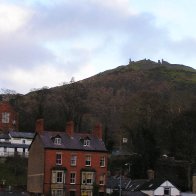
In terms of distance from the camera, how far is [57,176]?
259 ft

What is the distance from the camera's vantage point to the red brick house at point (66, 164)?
78.8m

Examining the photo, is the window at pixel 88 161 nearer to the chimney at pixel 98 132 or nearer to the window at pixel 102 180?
the window at pixel 102 180

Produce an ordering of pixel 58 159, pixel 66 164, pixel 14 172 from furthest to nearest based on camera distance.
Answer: pixel 14 172, pixel 66 164, pixel 58 159

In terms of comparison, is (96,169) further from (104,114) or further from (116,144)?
(104,114)

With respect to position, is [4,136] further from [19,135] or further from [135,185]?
[135,185]

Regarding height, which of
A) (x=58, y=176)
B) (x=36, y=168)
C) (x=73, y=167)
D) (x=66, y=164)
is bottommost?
(x=58, y=176)

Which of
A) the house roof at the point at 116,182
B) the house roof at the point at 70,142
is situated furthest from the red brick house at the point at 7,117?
the house roof at the point at 116,182

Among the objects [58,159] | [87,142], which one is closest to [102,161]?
[87,142]

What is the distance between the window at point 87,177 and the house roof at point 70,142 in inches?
146

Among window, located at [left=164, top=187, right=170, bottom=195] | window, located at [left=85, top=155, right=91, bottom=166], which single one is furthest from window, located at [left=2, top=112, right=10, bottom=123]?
window, located at [left=164, top=187, right=170, bottom=195]

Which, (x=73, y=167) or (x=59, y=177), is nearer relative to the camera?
(x=59, y=177)

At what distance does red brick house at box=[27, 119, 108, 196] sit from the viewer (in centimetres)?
7881

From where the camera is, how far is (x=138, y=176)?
90562 millimetres

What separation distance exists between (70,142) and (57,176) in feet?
19.2
